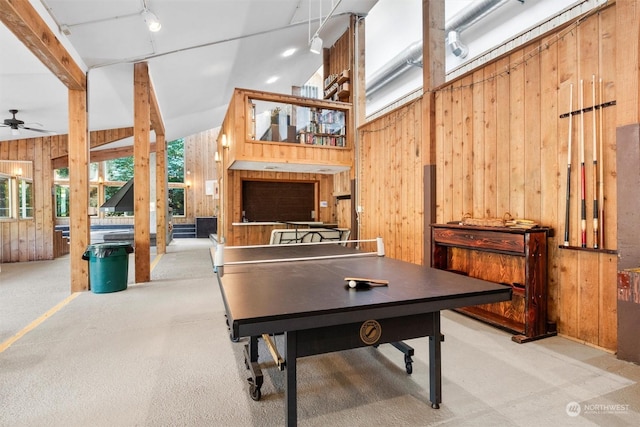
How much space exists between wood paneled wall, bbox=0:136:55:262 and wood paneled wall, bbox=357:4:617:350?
846 cm

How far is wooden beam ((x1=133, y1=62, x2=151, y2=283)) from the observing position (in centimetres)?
518

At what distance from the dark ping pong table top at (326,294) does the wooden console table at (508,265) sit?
1.28 metres

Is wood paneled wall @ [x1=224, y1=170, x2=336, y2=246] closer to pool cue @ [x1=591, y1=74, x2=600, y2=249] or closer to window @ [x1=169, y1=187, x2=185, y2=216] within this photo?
pool cue @ [x1=591, y1=74, x2=600, y2=249]

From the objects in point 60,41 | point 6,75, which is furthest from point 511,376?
point 6,75

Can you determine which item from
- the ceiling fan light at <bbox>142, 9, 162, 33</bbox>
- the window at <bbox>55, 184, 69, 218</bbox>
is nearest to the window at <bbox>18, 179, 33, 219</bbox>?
the window at <bbox>55, 184, 69, 218</bbox>

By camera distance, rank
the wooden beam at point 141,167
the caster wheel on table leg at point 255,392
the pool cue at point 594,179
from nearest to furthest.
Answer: the caster wheel on table leg at point 255,392
the pool cue at point 594,179
the wooden beam at point 141,167

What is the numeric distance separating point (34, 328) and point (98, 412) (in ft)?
6.82

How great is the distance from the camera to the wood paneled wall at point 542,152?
260cm

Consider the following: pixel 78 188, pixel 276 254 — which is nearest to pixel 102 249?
pixel 78 188

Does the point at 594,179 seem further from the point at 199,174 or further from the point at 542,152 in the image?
the point at 199,174

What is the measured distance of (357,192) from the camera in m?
6.47

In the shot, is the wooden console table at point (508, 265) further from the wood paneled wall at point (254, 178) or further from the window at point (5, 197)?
the window at point (5, 197)

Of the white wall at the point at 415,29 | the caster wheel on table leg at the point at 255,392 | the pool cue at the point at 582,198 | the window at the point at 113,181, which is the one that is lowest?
the caster wheel on table leg at the point at 255,392

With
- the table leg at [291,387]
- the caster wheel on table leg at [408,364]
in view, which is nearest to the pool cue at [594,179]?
the caster wheel on table leg at [408,364]
